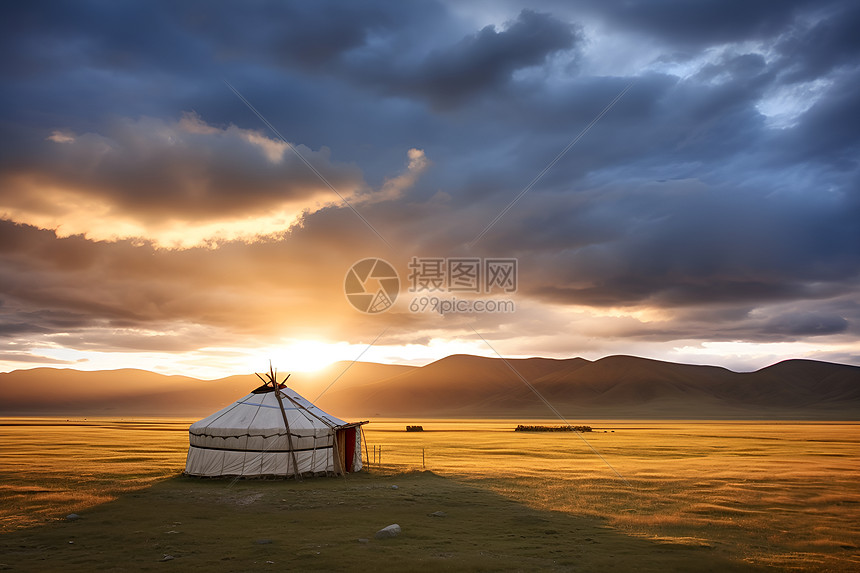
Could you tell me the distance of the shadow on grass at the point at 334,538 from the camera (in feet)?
38.0

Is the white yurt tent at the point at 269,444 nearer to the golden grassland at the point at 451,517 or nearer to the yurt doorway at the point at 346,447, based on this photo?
the yurt doorway at the point at 346,447

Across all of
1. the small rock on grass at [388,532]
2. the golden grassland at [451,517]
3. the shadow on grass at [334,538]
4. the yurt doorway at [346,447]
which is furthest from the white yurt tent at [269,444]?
the small rock on grass at [388,532]

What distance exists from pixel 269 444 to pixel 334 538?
11.8 metres

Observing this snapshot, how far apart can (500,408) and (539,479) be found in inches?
6692

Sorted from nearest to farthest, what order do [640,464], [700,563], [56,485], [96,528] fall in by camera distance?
[700,563] < [96,528] < [56,485] < [640,464]

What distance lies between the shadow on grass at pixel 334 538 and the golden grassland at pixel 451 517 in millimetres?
64

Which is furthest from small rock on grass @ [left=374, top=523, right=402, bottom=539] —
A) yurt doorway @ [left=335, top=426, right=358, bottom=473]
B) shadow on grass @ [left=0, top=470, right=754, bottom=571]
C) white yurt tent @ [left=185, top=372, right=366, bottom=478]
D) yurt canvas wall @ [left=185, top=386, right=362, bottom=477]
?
yurt doorway @ [left=335, top=426, right=358, bottom=473]

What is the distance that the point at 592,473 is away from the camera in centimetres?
2669

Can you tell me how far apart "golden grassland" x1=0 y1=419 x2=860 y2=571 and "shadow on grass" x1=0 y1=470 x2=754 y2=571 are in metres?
0.06

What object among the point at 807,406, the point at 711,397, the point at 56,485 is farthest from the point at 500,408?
the point at 56,485

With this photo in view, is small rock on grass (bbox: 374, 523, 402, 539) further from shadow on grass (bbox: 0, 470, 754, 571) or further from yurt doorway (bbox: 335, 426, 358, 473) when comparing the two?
yurt doorway (bbox: 335, 426, 358, 473)

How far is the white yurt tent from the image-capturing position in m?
24.4

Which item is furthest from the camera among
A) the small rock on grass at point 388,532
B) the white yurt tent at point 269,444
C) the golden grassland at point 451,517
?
the white yurt tent at point 269,444

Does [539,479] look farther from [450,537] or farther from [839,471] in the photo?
[839,471]
